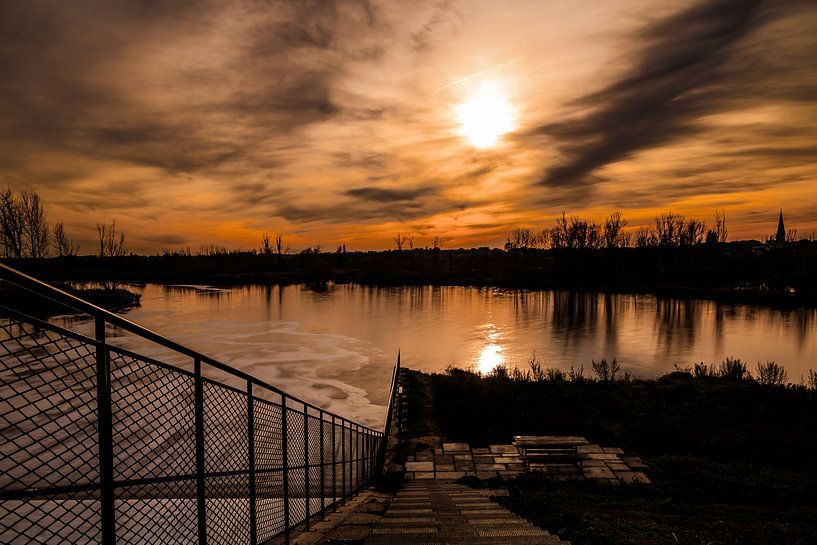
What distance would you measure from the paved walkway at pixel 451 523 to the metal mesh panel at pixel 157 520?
7.05ft

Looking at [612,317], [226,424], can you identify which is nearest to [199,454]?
[226,424]

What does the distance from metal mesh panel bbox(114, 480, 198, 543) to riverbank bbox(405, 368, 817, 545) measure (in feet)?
16.5

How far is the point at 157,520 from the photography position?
27.6 feet

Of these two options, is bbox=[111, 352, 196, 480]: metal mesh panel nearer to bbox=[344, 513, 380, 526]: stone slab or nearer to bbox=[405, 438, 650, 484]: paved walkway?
bbox=[344, 513, 380, 526]: stone slab

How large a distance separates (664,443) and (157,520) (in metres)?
12.2

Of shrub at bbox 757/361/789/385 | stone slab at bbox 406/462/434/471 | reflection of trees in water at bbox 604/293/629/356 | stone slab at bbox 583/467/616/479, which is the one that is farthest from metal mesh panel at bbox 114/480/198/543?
reflection of trees in water at bbox 604/293/629/356

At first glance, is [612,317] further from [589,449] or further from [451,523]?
[451,523]

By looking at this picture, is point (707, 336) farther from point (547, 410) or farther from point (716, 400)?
point (547, 410)

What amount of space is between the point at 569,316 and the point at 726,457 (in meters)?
36.4

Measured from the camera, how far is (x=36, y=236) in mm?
54094

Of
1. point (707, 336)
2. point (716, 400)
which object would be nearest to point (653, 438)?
point (716, 400)

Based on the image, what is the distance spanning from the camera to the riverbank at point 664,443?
7.05 metres

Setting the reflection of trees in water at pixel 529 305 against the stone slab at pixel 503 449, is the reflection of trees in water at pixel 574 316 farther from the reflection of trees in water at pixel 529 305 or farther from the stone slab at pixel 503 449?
the stone slab at pixel 503 449

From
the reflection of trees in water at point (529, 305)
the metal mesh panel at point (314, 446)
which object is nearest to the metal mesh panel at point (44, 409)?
the metal mesh panel at point (314, 446)
